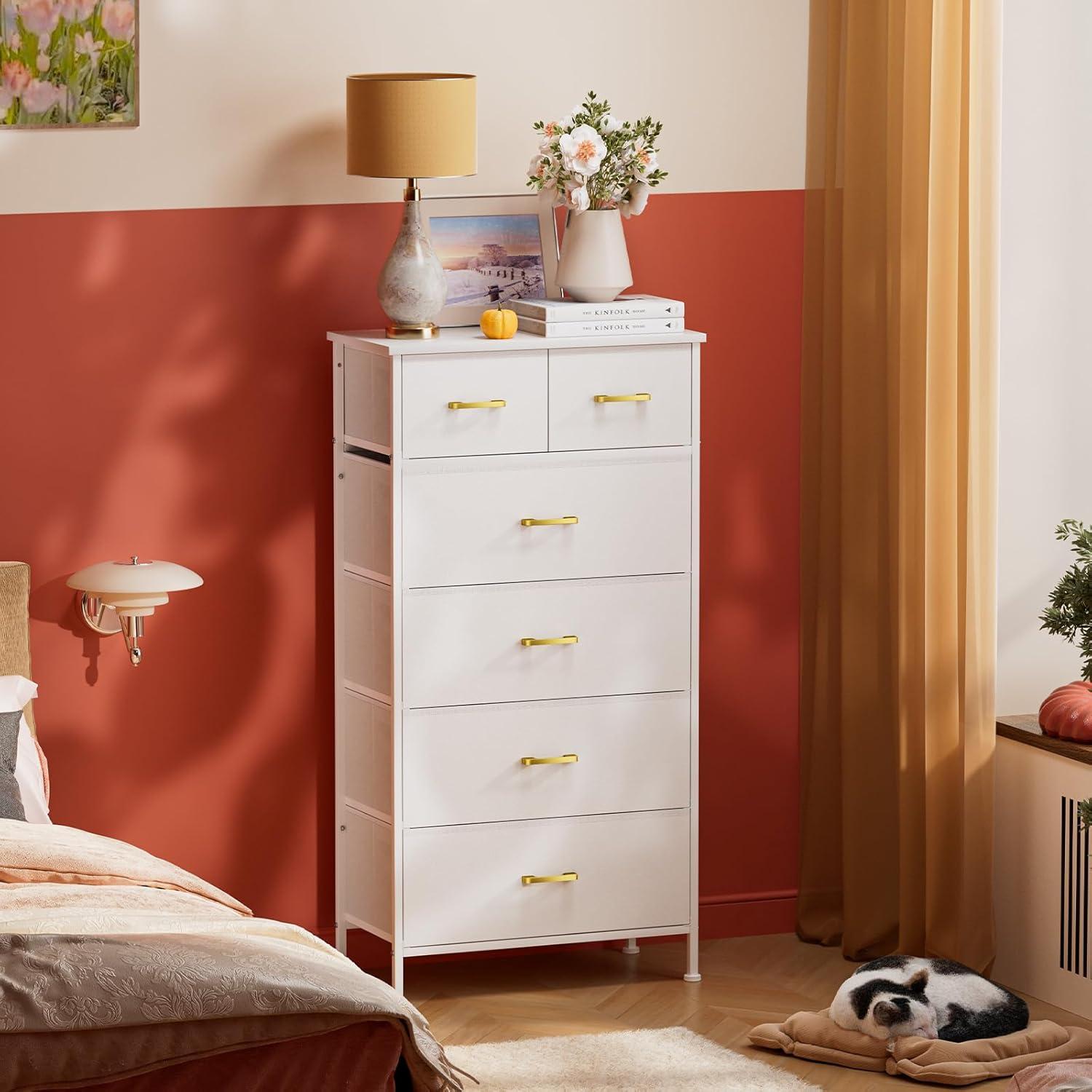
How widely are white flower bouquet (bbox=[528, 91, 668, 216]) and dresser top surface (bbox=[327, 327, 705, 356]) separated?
0.29 meters

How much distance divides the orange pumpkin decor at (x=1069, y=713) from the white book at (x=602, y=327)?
3.83 feet

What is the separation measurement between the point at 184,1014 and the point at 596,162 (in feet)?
6.90

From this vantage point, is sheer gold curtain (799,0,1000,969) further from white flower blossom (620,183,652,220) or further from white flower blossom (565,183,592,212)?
white flower blossom (565,183,592,212)

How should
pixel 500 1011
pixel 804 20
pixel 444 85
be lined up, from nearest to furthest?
pixel 444 85 → pixel 500 1011 → pixel 804 20

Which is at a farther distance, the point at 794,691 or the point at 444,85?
the point at 794,691

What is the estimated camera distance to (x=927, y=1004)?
12.3 ft

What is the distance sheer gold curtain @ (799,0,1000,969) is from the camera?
3.96 metres

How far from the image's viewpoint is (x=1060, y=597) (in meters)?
3.80

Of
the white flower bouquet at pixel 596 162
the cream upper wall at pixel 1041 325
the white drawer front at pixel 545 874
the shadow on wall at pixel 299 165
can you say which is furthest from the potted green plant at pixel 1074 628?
the shadow on wall at pixel 299 165

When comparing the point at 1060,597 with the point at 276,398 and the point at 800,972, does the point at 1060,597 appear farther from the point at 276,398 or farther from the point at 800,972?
the point at 276,398

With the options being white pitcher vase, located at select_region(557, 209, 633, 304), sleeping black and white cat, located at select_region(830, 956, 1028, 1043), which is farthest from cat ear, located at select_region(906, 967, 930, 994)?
white pitcher vase, located at select_region(557, 209, 633, 304)

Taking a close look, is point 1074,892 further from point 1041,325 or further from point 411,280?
point 411,280

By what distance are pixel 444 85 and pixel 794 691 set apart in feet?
5.74

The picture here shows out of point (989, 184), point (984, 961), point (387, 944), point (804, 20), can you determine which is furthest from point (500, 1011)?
point (804, 20)
